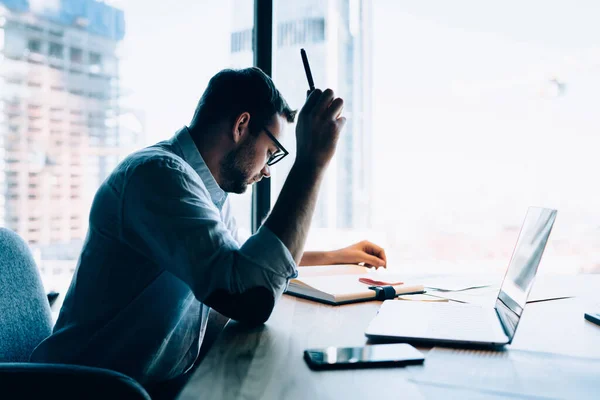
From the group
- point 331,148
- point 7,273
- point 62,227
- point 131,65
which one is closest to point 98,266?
point 7,273

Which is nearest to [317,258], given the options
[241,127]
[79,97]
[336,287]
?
[336,287]

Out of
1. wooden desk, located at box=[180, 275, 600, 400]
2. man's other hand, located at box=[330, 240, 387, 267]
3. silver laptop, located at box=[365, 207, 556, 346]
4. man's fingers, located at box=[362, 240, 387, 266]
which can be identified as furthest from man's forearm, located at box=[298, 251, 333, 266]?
silver laptop, located at box=[365, 207, 556, 346]

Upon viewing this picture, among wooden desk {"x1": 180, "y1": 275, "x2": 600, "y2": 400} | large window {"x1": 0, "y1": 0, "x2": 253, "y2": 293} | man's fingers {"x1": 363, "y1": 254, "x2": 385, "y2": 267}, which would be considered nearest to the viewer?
wooden desk {"x1": 180, "y1": 275, "x2": 600, "y2": 400}

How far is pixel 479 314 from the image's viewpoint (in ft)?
2.90

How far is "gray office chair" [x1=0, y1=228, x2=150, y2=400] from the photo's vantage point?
56 centimetres

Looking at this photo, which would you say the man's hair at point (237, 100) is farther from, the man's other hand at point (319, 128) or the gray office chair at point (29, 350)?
the gray office chair at point (29, 350)

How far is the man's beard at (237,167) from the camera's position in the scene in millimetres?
1062

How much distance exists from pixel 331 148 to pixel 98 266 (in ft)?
1.65

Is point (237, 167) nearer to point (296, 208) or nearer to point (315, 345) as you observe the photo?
point (296, 208)

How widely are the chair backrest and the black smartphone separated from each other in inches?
21.6

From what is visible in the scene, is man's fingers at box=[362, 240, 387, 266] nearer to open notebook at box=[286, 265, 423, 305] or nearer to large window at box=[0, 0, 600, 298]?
open notebook at box=[286, 265, 423, 305]

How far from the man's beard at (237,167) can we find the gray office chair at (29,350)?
44cm

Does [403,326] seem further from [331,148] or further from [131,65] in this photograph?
[131,65]

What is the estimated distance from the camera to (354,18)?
2504 mm
